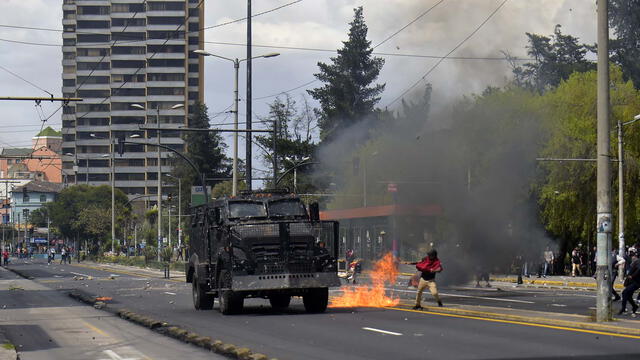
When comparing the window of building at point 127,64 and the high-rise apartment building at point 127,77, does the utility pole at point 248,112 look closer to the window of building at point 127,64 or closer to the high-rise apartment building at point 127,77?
the high-rise apartment building at point 127,77

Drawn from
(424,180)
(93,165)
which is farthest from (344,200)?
(93,165)

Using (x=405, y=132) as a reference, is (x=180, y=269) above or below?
below

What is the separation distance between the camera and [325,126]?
106m

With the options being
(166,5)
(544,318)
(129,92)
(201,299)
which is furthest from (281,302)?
(129,92)

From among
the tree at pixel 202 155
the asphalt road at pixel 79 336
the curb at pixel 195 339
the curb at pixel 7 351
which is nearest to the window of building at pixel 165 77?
the tree at pixel 202 155

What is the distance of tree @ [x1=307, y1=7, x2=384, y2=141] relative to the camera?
104812 millimetres

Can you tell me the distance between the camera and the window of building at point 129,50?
6890 inches

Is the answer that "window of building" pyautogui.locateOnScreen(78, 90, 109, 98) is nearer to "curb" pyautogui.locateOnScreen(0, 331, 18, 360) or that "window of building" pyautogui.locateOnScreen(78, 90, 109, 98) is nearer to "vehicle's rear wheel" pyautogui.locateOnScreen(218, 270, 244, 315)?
"vehicle's rear wheel" pyautogui.locateOnScreen(218, 270, 244, 315)

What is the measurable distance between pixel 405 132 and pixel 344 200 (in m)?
27.6

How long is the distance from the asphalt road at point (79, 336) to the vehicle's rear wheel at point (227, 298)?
2.70 metres

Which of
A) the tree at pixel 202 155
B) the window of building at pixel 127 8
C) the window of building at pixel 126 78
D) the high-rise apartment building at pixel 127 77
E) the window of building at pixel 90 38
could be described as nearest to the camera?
the tree at pixel 202 155

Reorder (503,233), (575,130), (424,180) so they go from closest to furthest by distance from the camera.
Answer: (503,233) < (424,180) < (575,130)

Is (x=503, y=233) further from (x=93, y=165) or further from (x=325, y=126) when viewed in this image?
(x=93, y=165)

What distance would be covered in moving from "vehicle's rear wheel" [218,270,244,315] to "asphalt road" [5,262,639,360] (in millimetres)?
270
